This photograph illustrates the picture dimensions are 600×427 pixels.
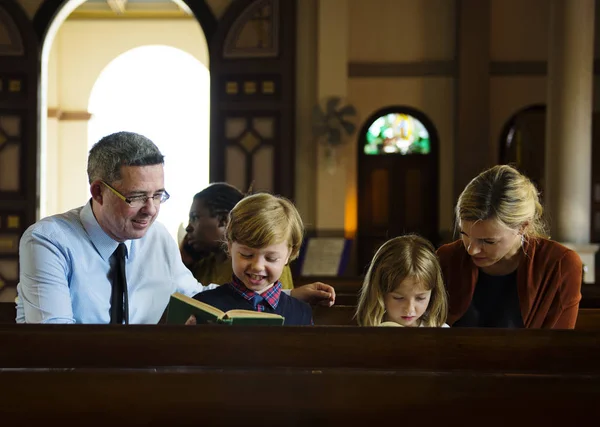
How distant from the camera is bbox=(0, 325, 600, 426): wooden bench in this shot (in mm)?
2031

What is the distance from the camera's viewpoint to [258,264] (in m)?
2.95

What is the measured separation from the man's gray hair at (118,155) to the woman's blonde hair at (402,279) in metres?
0.87

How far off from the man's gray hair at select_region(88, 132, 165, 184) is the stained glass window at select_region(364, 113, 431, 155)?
8.06m

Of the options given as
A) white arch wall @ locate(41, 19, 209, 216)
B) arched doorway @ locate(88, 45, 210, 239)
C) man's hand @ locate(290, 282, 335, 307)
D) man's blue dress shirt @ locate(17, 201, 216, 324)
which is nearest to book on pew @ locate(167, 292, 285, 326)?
man's blue dress shirt @ locate(17, 201, 216, 324)

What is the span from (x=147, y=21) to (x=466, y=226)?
520 inches

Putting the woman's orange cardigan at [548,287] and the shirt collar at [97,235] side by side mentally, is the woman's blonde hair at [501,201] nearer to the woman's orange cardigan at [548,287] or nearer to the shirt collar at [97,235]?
the woman's orange cardigan at [548,287]

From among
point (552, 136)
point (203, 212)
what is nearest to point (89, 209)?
point (203, 212)

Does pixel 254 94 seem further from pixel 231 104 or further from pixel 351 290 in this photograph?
pixel 351 290

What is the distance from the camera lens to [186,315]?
99.8 inches

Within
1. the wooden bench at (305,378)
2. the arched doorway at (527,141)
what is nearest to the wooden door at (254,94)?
the arched doorway at (527,141)

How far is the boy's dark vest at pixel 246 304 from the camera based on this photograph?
119 inches

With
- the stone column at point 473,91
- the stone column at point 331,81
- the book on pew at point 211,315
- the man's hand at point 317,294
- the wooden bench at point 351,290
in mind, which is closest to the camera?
the book on pew at point 211,315

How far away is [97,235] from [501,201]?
148 centimetres

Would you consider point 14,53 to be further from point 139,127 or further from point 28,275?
point 28,275
